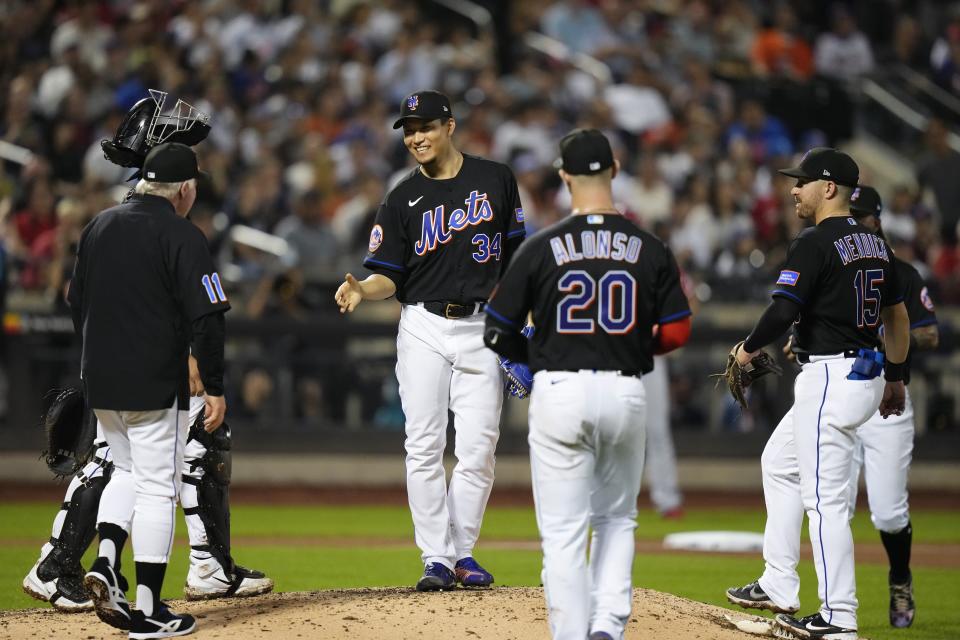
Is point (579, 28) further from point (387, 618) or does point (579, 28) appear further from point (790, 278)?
point (387, 618)

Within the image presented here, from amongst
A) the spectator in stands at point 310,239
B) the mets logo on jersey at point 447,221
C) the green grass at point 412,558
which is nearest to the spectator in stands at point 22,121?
the spectator in stands at point 310,239

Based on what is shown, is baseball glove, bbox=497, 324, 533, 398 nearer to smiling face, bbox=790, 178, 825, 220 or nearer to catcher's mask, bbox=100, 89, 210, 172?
smiling face, bbox=790, 178, 825, 220

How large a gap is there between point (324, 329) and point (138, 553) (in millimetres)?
8130

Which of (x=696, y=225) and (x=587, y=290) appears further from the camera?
(x=696, y=225)

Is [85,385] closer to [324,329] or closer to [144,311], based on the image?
[144,311]

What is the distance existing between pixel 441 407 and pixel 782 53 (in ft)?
45.9

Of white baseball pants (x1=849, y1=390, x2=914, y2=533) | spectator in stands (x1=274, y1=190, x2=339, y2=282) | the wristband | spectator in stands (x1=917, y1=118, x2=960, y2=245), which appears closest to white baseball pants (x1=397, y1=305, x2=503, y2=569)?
the wristband

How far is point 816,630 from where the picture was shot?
683cm

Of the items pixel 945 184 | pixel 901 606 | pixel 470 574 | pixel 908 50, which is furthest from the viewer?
pixel 908 50

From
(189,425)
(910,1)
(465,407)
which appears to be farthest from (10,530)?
(910,1)

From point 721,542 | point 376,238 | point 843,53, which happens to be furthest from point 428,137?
point 843,53

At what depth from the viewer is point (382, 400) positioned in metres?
14.4

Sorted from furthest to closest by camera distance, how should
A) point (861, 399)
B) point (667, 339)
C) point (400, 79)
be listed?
1. point (400, 79)
2. point (861, 399)
3. point (667, 339)

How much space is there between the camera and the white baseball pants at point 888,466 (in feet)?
26.8
